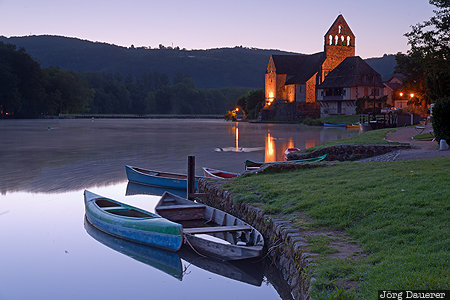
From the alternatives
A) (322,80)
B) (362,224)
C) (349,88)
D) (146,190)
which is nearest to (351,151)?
(146,190)

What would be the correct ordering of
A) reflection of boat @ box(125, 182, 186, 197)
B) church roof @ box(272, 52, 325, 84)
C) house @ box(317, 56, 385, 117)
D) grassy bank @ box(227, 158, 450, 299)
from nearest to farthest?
grassy bank @ box(227, 158, 450, 299) < reflection of boat @ box(125, 182, 186, 197) < house @ box(317, 56, 385, 117) < church roof @ box(272, 52, 325, 84)

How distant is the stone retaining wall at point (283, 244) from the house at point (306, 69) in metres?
79.4

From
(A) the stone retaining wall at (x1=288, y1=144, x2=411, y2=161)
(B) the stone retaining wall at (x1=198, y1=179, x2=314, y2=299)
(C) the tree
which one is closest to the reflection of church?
(C) the tree

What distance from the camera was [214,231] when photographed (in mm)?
11055

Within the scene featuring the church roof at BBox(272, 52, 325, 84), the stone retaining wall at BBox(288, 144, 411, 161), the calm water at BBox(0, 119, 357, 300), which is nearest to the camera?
the calm water at BBox(0, 119, 357, 300)

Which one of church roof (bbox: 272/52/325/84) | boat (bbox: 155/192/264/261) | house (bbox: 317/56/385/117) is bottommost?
boat (bbox: 155/192/264/261)

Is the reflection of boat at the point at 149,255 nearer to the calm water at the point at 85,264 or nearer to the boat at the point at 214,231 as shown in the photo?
A: the calm water at the point at 85,264

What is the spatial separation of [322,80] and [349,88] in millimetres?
9050

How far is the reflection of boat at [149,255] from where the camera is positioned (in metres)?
10.8

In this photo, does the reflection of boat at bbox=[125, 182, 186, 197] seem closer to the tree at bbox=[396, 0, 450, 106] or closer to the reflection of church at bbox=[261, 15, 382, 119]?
the tree at bbox=[396, 0, 450, 106]

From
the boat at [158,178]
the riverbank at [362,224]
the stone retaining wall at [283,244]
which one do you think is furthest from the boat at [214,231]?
the boat at [158,178]

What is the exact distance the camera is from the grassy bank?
6.50 metres

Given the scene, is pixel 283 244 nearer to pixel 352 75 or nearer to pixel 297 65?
pixel 352 75

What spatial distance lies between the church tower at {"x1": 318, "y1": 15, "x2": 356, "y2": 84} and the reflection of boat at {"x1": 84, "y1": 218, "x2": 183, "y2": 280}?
265ft
